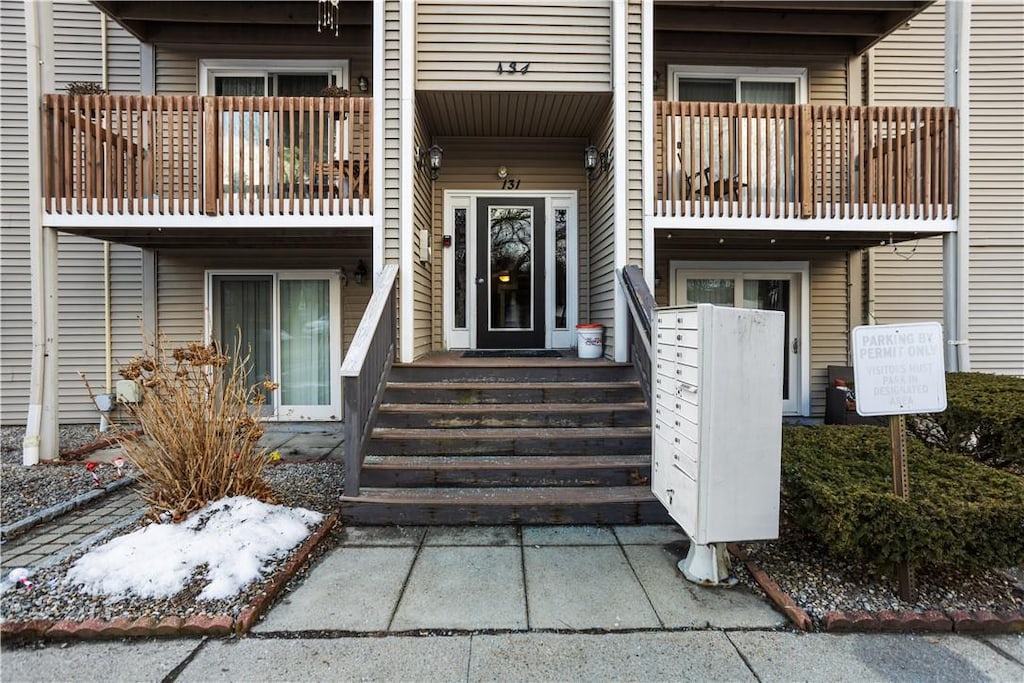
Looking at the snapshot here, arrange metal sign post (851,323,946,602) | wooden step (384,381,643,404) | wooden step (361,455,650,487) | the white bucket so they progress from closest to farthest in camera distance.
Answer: metal sign post (851,323,946,602)
wooden step (361,455,650,487)
wooden step (384,381,643,404)
the white bucket

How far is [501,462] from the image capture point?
3551 millimetres

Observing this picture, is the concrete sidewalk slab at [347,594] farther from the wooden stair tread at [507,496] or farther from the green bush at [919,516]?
the green bush at [919,516]

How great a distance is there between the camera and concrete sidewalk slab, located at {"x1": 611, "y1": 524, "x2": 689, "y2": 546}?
3003 millimetres

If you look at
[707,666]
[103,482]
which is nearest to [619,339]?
[707,666]

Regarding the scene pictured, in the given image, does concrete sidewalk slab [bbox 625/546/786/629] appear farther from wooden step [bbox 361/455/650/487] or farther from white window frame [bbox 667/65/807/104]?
white window frame [bbox 667/65/807/104]

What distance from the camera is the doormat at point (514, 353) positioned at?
17.1ft

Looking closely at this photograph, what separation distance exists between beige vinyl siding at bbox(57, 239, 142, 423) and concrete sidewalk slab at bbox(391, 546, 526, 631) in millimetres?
5432

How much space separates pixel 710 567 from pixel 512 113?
4744mm

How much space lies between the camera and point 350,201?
178 inches

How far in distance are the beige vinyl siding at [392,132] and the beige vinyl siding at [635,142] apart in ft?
7.03

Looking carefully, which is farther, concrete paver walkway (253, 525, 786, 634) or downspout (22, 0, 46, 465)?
downspout (22, 0, 46, 465)

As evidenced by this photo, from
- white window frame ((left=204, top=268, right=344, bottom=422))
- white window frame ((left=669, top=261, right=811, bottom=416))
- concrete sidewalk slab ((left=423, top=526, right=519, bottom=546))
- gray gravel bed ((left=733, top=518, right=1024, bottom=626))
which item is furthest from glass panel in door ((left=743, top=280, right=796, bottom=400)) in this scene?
white window frame ((left=204, top=268, right=344, bottom=422))

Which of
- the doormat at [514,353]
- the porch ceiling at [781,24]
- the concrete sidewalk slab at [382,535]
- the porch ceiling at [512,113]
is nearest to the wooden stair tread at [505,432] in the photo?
the concrete sidewalk slab at [382,535]

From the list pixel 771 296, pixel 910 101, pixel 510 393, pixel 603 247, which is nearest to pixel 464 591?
pixel 510 393
